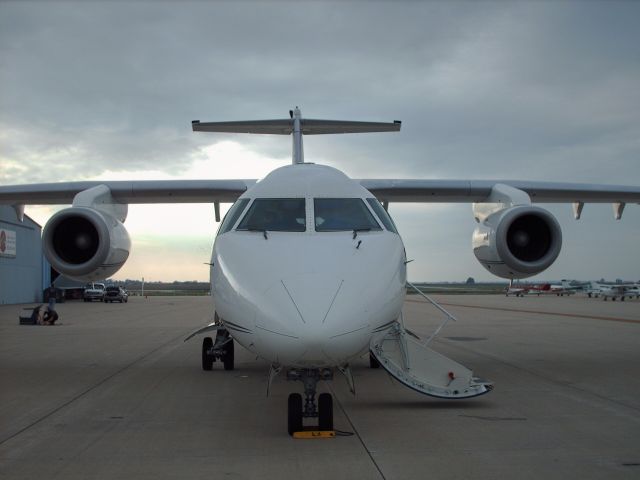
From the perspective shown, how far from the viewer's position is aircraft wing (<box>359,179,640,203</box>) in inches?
443

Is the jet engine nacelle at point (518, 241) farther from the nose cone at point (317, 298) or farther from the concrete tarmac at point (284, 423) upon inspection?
the nose cone at point (317, 298)

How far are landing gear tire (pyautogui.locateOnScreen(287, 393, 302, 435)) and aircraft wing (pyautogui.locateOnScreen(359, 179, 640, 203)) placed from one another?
5.63 meters

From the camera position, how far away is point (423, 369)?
295 inches

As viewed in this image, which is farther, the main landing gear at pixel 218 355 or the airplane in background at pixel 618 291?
the airplane in background at pixel 618 291

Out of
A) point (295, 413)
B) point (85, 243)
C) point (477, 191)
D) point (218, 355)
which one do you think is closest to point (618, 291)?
point (477, 191)

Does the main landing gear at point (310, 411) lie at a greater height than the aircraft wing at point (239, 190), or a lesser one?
lesser

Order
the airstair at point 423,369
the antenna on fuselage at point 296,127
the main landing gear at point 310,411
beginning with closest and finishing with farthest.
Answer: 1. the main landing gear at point 310,411
2. the airstair at point 423,369
3. the antenna on fuselage at point 296,127

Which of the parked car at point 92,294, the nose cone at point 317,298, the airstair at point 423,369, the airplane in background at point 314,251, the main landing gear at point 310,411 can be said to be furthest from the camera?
the parked car at point 92,294

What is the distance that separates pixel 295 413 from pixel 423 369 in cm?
210

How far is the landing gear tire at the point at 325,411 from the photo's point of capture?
19.4 ft

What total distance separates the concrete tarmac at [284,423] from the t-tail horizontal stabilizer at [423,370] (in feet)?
0.94

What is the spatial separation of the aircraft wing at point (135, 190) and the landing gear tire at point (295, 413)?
5584mm

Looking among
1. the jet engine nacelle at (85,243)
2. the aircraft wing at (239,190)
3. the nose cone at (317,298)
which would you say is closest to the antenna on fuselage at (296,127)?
the aircraft wing at (239,190)

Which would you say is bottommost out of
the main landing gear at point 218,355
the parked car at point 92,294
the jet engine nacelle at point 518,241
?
the parked car at point 92,294
